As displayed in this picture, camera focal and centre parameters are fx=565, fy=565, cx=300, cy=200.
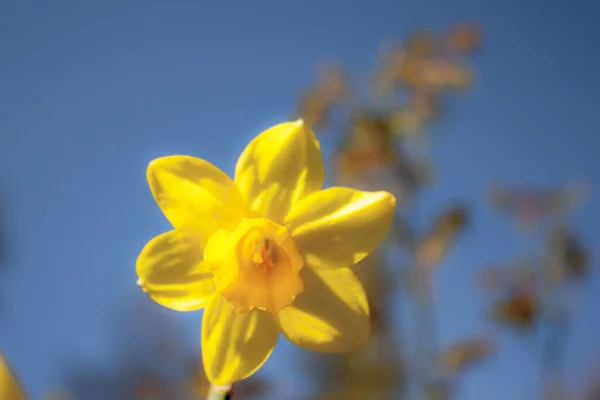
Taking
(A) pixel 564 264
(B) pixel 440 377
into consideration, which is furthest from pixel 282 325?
(A) pixel 564 264

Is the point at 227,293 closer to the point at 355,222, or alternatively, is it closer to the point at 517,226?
the point at 355,222

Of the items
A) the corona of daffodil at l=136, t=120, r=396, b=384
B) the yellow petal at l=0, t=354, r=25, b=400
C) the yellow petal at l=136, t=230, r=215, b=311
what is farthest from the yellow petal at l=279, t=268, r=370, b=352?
the yellow petal at l=0, t=354, r=25, b=400

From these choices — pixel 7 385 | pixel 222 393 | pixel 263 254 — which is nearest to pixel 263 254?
pixel 263 254

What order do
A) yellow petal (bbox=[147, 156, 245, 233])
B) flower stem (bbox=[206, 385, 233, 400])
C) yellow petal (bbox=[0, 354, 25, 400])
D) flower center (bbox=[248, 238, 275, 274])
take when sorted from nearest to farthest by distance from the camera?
yellow petal (bbox=[0, 354, 25, 400])
flower stem (bbox=[206, 385, 233, 400])
yellow petal (bbox=[147, 156, 245, 233])
flower center (bbox=[248, 238, 275, 274])

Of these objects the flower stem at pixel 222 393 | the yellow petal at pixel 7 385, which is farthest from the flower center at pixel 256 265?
the yellow petal at pixel 7 385

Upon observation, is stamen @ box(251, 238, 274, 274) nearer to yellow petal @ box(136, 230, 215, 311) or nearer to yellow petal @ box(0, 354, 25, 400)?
yellow petal @ box(136, 230, 215, 311)

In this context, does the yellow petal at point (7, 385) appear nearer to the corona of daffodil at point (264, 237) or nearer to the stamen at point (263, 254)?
the corona of daffodil at point (264, 237)
